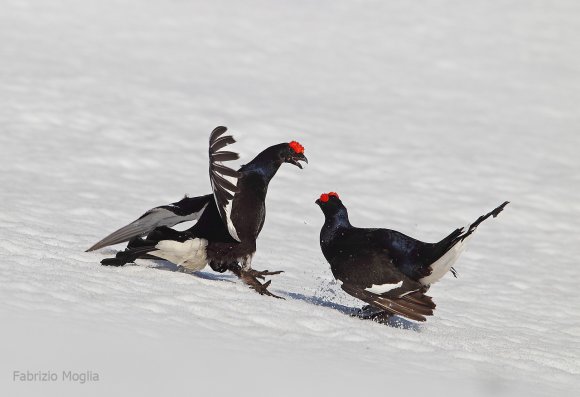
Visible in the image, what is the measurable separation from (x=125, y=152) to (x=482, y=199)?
4610 millimetres

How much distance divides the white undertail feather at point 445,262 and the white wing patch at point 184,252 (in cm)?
140

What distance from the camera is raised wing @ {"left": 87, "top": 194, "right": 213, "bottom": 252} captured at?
634 cm

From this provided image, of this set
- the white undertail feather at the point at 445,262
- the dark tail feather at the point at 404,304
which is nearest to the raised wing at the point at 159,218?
the dark tail feather at the point at 404,304

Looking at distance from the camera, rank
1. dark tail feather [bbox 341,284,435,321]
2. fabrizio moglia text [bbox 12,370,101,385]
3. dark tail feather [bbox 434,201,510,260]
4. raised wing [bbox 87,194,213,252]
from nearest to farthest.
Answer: fabrizio moglia text [bbox 12,370,101,385], dark tail feather [bbox 434,201,510,260], dark tail feather [bbox 341,284,435,321], raised wing [bbox 87,194,213,252]

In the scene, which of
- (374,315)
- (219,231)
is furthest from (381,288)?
(219,231)

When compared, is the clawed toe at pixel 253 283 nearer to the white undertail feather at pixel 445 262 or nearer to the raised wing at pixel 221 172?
the raised wing at pixel 221 172

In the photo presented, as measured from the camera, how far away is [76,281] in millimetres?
5398

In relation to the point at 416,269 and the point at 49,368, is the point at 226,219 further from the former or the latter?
the point at 49,368

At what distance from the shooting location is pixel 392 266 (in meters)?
5.92

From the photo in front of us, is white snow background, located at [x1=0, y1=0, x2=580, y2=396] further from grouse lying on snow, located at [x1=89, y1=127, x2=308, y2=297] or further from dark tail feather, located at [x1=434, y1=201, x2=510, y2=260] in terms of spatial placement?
dark tail feather, located at [x1=434, y1=201, x2=510, y2=260]

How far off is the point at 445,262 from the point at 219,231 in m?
1.43

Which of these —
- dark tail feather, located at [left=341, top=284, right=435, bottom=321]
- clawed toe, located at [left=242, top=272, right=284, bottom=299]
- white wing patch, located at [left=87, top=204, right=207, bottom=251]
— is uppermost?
white wing patch, located at [left=87, top=204, right=207, bottom=251]

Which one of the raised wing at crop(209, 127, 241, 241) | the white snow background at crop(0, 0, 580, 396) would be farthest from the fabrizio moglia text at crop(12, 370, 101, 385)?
the raised wing at crop(209, 127, 241, 241)

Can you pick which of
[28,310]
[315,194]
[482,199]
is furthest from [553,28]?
[28,310]
